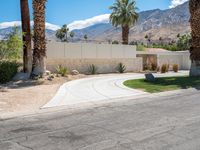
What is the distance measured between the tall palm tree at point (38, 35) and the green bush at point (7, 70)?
137 centimetres

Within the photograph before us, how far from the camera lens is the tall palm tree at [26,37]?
2412cm

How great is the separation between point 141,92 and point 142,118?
23.8 ft

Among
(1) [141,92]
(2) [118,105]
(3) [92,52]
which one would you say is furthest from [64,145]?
(3) [92,52]

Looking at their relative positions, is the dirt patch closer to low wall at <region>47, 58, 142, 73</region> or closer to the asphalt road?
the asphalt road

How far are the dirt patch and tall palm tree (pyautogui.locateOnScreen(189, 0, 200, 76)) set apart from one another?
1156 centimetres

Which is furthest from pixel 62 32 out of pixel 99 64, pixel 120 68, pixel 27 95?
pixel 27 95

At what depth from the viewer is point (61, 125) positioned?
34.1 ft

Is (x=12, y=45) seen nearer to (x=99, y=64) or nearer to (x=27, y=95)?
(x=27, y=95)

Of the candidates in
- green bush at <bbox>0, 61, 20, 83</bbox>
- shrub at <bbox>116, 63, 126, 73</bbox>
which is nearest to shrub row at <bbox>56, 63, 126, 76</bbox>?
shrub at <bbox>116, 63, 126, 73</bbox>

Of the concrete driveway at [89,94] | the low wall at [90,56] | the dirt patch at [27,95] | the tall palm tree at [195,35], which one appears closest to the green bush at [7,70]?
the dirt patch at [27,95]

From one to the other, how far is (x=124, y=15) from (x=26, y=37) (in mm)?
28046

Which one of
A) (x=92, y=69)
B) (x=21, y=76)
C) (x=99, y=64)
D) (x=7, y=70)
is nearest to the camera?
(x=7, y=70)

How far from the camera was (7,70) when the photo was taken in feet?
74.5

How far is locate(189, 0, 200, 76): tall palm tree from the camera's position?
2853 cm
